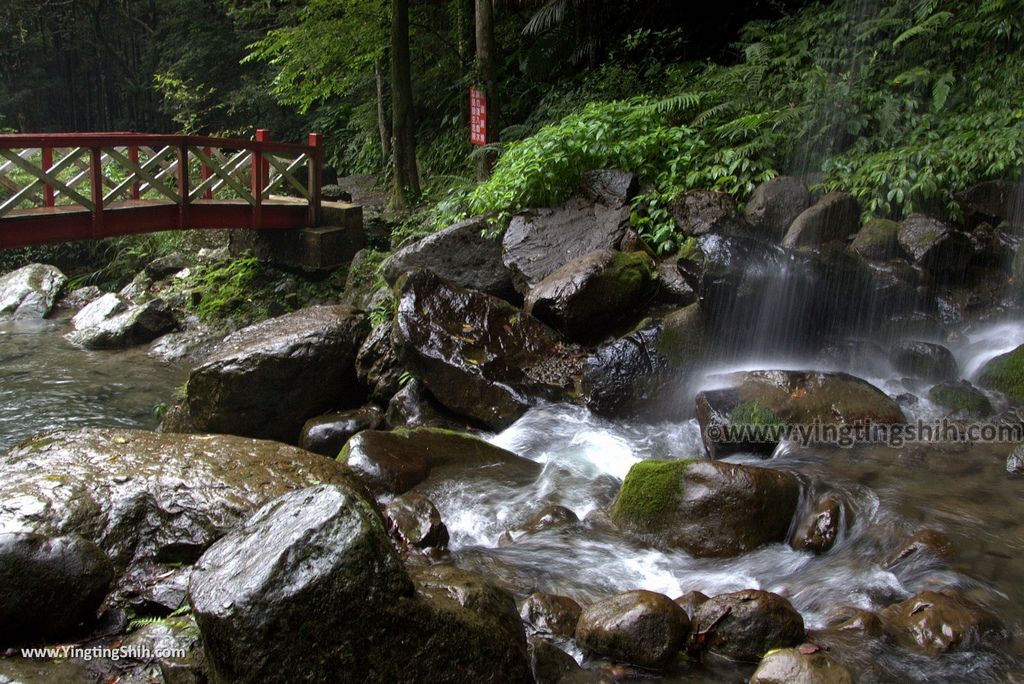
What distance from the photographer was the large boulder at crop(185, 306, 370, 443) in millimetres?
7762

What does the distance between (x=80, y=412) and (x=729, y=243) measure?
742 cm

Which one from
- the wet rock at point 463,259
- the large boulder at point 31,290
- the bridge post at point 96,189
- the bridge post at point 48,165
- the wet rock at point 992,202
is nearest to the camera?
the wet rock at point 992,202

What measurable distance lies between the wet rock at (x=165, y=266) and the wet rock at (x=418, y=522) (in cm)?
1112

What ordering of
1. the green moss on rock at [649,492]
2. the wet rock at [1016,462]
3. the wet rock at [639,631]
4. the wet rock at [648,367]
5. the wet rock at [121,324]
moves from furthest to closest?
→ 1. the wet rock at [121,324]
2. the wet rock at [648,367]
3. the wet rock at [1016,462]
4. the green moss on rock at [649,492]
5. the wet rock at [639,631]

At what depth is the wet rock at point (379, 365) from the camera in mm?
8266

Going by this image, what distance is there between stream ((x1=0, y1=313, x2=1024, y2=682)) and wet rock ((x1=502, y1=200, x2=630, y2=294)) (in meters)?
2.13

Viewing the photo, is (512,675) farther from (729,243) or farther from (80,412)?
(80,412)

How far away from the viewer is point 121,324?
12500mm

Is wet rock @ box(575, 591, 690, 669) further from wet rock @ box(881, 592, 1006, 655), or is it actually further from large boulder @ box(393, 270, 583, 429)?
large boulder @ box(393, 270, 583, 429)

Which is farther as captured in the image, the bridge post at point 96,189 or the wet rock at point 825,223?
the bridge post at point 96,189

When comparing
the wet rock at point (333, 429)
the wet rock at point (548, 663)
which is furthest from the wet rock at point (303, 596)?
the wet rock at point (333, 429)

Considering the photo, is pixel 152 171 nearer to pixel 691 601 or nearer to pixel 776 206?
pixel 776 206

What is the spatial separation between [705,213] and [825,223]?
1273mm

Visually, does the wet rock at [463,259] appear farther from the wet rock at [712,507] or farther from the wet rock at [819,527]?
the wet rock at [819,527]
